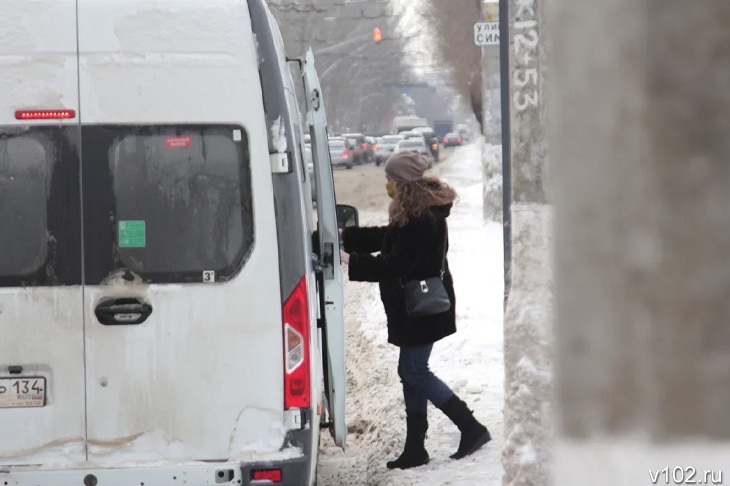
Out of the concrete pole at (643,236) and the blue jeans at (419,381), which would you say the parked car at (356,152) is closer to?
the blue jeans at (419,381)

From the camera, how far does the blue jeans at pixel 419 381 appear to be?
6.46m

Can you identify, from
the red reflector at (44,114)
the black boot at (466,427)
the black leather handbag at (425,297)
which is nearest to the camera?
the red reflector at (44,114)

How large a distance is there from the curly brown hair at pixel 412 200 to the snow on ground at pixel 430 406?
55.1 inches

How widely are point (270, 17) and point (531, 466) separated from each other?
225 centimetres

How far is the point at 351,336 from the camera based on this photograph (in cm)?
1221

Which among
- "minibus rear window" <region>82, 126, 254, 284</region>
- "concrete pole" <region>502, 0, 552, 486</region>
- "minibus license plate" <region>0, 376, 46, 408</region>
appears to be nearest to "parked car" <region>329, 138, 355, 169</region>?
"minibus rear window" <region>82, 126, 254, 284</region>

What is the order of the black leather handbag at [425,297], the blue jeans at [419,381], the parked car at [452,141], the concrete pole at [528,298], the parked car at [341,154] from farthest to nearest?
the parked car at [452,141] < the parked car at [341,154] < the blue jeans at [419,381] < the black leather handbag at [425,297] < the concrete pole at [528,298]

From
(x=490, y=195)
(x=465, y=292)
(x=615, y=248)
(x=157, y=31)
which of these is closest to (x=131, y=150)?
(x=157, y=31)

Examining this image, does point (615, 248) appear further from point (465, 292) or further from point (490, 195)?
point (490, 195)

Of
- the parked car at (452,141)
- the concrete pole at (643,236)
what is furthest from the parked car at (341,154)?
the concrete pole at (643,236)

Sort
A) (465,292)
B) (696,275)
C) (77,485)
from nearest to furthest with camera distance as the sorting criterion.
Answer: (696,275), (77,485), (465,292)

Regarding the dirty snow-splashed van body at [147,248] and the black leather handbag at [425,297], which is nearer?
the dirty snow-splashed van body at [147,248]

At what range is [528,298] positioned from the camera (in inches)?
163

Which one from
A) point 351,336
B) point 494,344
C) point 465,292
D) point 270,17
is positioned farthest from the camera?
point 465,292
